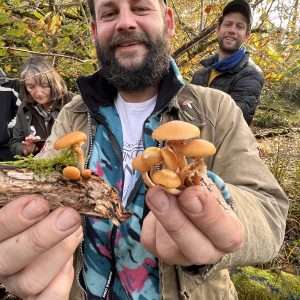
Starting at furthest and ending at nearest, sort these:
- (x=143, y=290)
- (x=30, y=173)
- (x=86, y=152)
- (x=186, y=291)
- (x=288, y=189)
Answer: (x=288, y=189) < (x=86, y=152) < (x=143, y=290) < (x=186, y=291) < (x=30, y=173)

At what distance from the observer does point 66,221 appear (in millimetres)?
1213

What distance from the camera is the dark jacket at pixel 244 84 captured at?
4.08 metres

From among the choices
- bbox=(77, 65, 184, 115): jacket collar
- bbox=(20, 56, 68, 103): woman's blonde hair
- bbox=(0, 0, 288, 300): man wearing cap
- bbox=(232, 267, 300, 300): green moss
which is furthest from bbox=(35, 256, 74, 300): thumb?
bbox=(20, 56, 68, 103): woman's blonde hair

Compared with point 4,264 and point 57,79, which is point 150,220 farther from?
point 57,79

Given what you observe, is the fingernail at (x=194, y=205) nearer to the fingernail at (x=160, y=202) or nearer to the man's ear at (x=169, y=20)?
the fingernail at (x=160, y=202)

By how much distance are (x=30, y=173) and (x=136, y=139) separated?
0.75 metres

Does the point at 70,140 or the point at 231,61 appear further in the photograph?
the point at 231,61

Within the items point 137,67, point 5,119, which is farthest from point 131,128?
point 5,119

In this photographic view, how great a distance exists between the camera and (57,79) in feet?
14.4

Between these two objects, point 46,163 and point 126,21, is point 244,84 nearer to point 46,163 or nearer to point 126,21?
point 126,21

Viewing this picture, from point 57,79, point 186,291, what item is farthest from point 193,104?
point 57,79

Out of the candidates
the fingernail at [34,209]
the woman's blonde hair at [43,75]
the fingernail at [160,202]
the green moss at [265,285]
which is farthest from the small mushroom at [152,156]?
the woman's blonde hair at [43,75]

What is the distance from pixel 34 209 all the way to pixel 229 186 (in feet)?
2.52

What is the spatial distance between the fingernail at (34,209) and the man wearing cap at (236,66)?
327 cm
